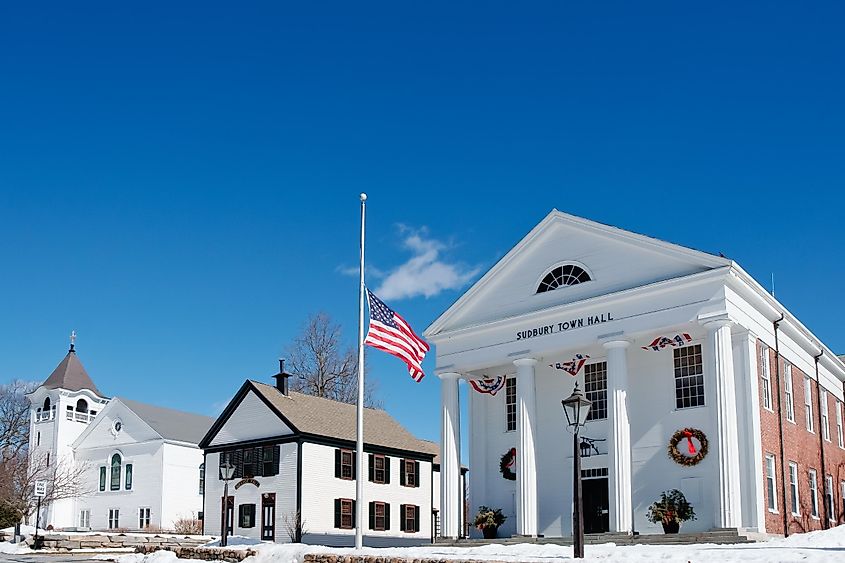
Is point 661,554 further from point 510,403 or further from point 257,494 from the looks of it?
point 257,494

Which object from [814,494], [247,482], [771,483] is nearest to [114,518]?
[247,482]

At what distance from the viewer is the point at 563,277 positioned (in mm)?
31250

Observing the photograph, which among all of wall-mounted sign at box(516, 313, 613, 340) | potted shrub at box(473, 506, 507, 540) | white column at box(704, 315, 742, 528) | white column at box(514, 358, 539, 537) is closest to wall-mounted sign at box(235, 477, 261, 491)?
potted shrub at box(473, 506, 507, 540)

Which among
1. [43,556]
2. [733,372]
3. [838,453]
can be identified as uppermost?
[733,372]

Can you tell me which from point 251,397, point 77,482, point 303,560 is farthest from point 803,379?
point 77,482

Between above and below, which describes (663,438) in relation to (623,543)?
above

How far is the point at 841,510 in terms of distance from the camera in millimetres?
34281

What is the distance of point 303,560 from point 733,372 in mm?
13341

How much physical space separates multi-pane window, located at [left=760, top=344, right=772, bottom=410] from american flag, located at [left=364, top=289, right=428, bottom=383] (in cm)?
1097

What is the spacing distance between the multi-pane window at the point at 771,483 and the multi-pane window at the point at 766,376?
1.61 meters

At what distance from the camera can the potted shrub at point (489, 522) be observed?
104ft

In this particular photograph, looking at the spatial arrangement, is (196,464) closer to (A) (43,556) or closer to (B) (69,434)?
(B) (69,434)

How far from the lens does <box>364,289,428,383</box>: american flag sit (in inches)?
948

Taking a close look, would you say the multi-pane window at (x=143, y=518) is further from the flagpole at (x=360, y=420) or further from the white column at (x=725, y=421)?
the white column at (x=725, y=421)
